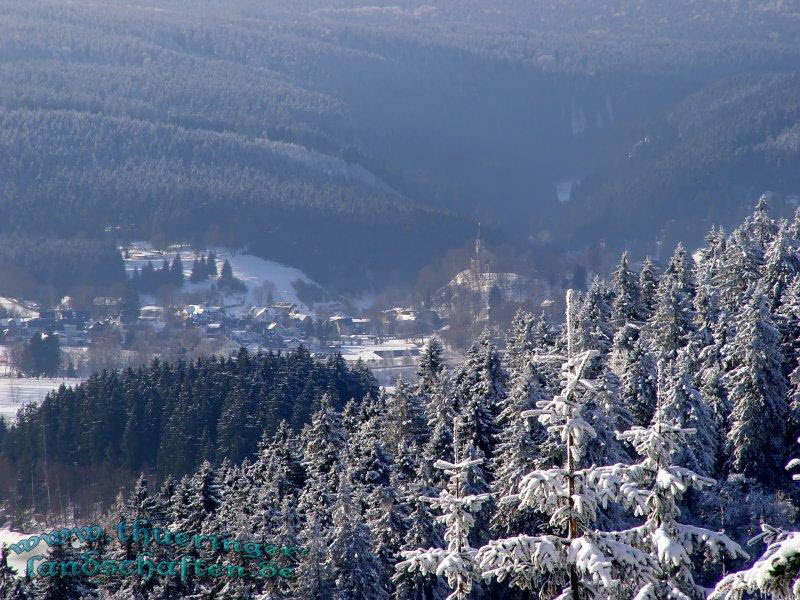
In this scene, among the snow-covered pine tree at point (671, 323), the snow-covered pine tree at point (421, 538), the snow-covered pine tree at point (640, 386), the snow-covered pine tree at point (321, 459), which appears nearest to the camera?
the snow-covered pine tree at point (421, 538)

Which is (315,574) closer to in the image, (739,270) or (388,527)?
(388,527)

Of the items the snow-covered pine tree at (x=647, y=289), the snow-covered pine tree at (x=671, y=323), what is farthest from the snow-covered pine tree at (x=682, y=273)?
the snow-covered pine tree at (x=671, y=323)

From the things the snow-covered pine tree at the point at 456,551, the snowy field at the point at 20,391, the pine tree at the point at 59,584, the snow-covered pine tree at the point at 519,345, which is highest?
the snow-covered pine tree at the point at 456,551

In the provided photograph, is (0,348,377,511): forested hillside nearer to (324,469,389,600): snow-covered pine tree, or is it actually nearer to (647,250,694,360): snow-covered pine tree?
(647,250,694,360): snow-covered pine tree

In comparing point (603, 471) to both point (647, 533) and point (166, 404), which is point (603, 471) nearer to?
point (647, 533)

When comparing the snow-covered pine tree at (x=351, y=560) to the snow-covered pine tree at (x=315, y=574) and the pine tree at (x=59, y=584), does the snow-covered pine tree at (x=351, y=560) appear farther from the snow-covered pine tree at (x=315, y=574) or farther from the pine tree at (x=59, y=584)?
the pine tree at (x=59, y=584)

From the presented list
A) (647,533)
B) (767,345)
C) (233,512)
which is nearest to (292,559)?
(233,512)

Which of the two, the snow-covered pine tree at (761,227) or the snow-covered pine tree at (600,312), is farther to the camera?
the snow-covered pine tree at (761,227)
